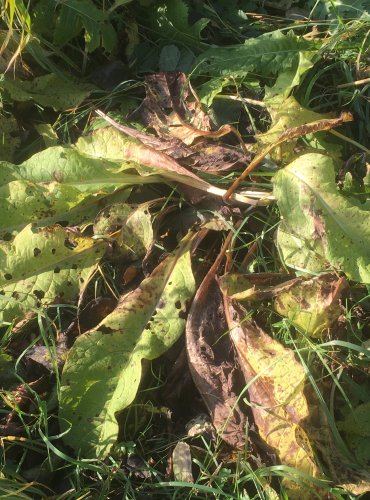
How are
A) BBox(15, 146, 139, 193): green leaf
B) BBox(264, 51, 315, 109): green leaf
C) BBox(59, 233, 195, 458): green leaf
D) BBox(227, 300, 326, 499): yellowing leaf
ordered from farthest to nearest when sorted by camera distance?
1. BBox(264, 51, 315, 109): green leaf
2. BBox(15, 146, 139, 193): green leaf
3. BBox(59, 233, 195, 458): green leaf
4. BBox(227, 300, 326, 499): yellowing leaf

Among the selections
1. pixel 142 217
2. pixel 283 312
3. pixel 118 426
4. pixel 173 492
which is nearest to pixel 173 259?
pixel 142 217

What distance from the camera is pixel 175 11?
2.48m

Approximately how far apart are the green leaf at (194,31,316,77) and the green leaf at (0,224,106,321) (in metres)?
0.80

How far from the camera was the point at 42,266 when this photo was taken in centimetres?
201

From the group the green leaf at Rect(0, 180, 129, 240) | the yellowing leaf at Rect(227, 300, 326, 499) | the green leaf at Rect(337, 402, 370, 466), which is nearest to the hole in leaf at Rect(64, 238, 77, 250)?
the green leaf at Rect(0, 180, 129, 240)

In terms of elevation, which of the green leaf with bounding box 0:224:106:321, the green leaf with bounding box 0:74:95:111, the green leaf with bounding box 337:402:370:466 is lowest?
the green leaf with bounding box 337:402:370:466

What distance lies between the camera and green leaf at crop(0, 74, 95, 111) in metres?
2.36

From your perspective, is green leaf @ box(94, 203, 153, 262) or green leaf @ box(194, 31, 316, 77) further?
green leaf @ box(194, 31, 316, 77)

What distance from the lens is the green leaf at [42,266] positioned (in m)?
1.95

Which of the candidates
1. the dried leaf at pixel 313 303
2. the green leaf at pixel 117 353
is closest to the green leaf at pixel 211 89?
the green leaf at pixel 117 353

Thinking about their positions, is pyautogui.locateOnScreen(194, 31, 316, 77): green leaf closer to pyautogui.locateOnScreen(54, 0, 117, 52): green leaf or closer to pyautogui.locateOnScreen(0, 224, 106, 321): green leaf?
pyautogui.locateOnScreen(54, 0, 117, 52): green leaf

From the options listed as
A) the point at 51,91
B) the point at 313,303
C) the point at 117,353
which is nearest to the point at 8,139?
→ the point at 51,91

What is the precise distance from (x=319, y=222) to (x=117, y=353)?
2.31 feet

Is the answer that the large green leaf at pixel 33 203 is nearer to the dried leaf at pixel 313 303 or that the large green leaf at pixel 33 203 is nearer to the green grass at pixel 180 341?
the green grass at pixel 180 341
